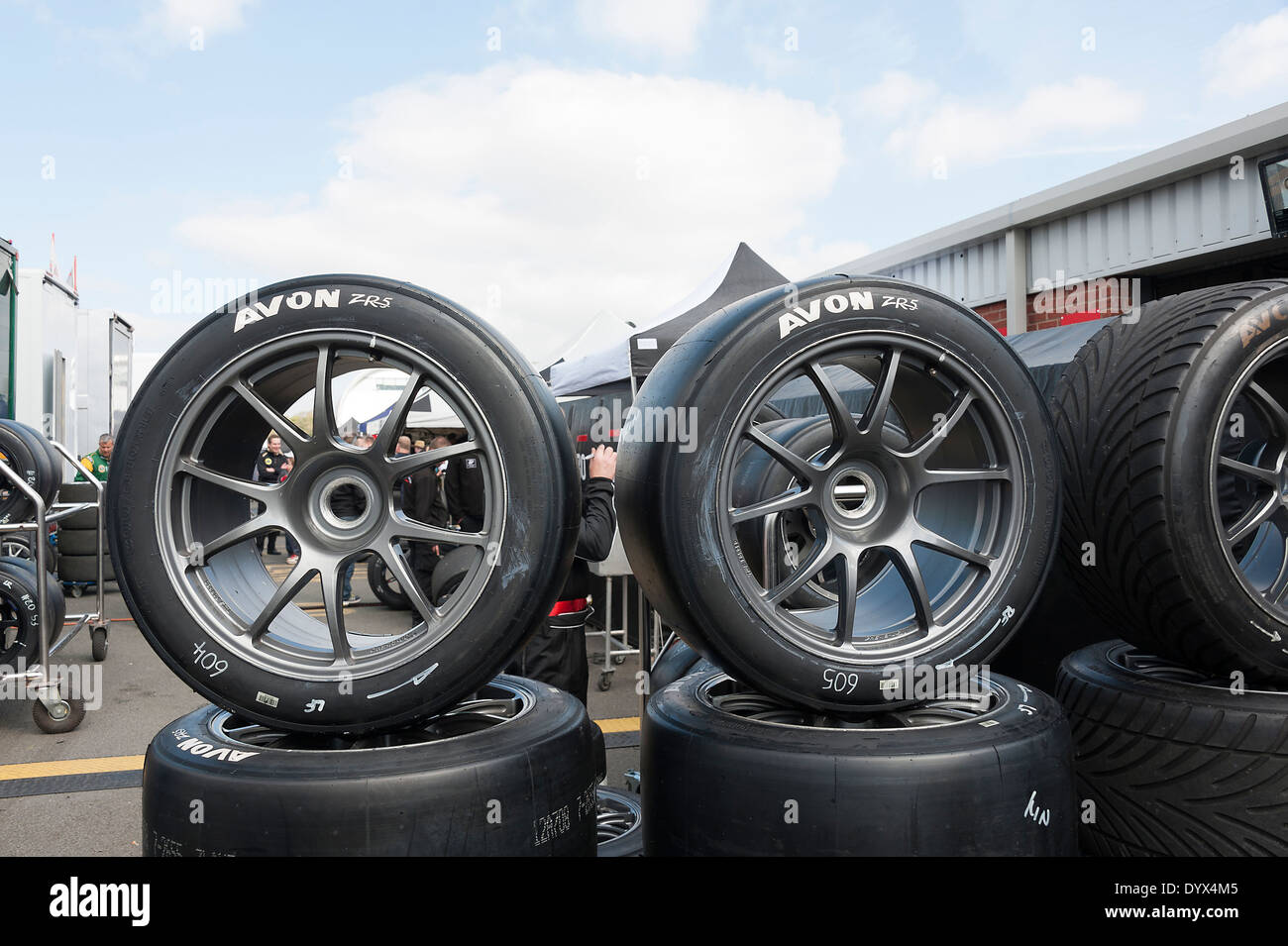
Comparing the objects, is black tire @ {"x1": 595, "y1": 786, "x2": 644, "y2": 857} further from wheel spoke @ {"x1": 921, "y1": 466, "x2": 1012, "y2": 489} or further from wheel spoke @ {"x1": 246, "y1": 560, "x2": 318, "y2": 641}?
wheel spoke @ {"x1": 921, "y1": 466, "x2": 1012, "y2": 489}

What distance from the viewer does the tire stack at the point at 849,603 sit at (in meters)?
2.11

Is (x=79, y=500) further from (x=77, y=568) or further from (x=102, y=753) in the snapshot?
(x=102, y=753)

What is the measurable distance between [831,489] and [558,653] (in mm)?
2426

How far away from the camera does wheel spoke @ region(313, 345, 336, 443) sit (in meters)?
2.27

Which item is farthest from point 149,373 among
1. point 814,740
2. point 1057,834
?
point 1057,834

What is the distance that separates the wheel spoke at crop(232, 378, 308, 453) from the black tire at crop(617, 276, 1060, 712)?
84 centimetres

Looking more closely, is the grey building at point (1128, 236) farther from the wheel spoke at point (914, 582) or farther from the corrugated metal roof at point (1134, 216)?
the wheel spoke at point (914, 582)

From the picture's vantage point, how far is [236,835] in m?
2.02

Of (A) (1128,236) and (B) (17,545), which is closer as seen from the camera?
(B) (17,545)

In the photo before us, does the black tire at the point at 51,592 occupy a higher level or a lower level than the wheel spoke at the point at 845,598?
lower

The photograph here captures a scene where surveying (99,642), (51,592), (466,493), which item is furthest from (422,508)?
(99,642)

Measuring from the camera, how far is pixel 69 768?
Result: 5012 mm

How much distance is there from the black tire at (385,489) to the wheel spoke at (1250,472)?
199 cm

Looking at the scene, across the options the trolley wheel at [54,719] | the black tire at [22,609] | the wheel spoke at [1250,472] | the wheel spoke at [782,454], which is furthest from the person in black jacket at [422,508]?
the wheel spoke at [1250,472]
